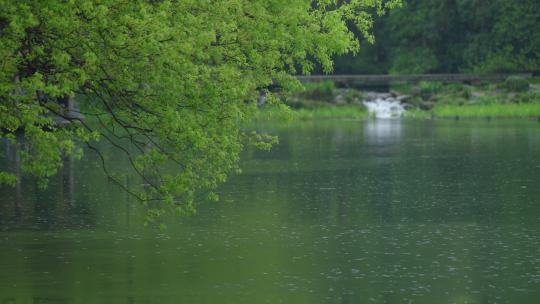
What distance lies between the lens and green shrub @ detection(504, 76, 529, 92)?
89.9 meters

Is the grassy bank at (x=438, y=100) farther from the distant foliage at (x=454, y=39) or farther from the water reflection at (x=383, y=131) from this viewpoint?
the distant foliage at (x=454, y=39)

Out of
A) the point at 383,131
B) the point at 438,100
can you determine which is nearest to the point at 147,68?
the point at 383,131

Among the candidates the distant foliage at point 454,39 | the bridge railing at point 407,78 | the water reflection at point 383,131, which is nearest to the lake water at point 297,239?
the water reflection at point 383,131

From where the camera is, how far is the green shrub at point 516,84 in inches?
3541

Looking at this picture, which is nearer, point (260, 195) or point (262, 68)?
point (262, 68)

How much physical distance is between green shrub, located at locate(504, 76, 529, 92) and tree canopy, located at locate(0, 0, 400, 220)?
2643 inches

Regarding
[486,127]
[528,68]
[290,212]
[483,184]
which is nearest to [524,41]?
[528,68]

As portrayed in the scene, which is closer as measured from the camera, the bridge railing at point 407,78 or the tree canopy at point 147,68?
the tree canopy at point 147,68

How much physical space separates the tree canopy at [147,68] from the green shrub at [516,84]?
67134 mm

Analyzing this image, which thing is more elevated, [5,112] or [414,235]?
[5,112]

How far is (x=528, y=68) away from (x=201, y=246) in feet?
254

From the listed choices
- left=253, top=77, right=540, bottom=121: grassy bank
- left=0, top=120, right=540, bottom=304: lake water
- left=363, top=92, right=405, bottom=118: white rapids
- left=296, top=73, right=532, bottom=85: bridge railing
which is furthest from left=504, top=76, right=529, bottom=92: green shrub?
left=0, top=120, right=540, bottom=304: lake water

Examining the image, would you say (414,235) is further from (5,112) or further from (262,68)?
(5,112)

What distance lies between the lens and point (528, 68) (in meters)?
98.6
